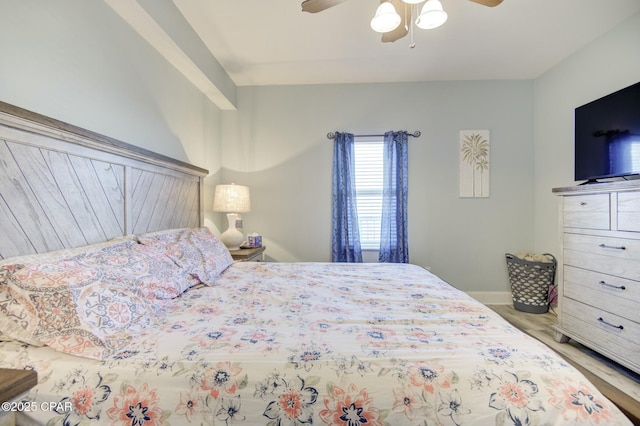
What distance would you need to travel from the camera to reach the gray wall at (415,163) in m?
3.13

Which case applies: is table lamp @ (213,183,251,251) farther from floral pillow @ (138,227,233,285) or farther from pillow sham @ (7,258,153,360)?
pillow sham @ (7,258,153,360)

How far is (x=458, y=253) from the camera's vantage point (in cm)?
318

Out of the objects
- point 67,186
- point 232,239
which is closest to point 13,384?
point 67,186

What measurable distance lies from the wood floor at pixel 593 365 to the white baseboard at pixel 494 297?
0.13 m

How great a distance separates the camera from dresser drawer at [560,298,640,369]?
5.42ft

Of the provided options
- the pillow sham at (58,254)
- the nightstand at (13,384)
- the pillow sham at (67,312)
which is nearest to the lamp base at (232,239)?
the pillow sham at (58,254)

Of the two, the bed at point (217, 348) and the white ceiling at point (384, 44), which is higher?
the white ceiling at point (384, 44)

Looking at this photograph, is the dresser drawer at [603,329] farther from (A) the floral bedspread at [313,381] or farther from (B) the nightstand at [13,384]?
(B) the nightstand at [13,384]

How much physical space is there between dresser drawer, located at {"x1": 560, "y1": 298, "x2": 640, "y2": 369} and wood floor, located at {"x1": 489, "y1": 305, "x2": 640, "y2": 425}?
0.15 meters

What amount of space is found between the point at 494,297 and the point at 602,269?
1442mm

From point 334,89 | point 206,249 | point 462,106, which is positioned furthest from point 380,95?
point 206,249

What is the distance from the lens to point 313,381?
80cm

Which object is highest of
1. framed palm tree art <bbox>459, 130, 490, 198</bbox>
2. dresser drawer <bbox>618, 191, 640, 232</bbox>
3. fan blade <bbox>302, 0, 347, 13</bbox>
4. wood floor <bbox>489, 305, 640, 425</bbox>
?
fan blade <bbox>302, 0, 347, 13</bbox>

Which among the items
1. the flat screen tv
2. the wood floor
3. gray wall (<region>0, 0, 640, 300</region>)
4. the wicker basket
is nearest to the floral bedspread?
the wood floor
